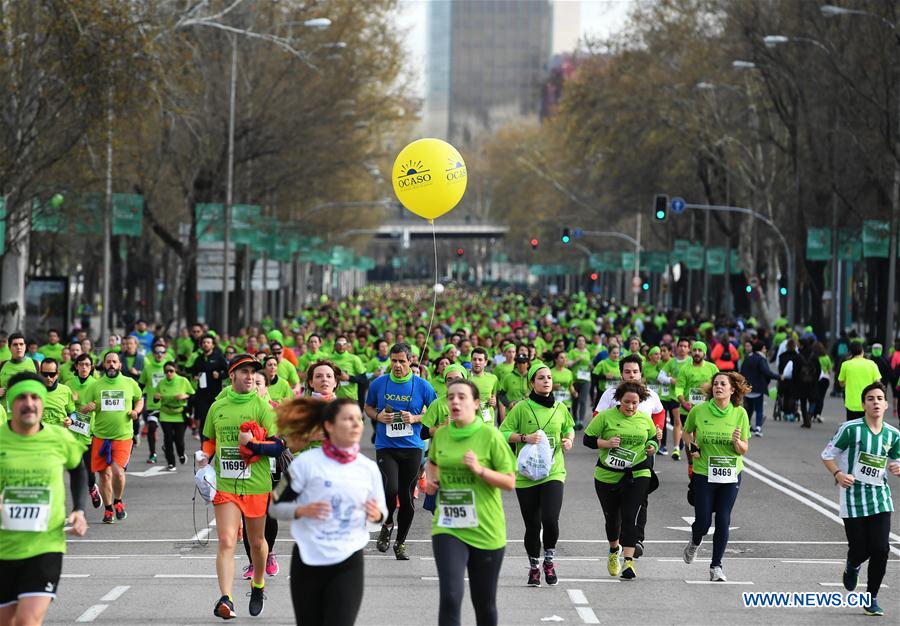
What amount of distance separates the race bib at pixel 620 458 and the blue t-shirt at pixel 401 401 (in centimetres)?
184

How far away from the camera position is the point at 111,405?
15469 mm

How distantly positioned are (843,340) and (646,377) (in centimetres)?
1799

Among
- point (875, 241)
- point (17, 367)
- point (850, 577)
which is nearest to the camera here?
point (850, 577)

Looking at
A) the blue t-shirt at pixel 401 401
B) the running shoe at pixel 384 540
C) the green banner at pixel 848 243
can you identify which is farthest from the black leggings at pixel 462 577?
the green banner at pixel 848 243

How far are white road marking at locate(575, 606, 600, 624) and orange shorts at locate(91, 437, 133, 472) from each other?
19.8 ft

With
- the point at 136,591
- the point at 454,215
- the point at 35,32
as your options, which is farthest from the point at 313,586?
the point at 454,215

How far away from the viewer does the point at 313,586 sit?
7.44 m

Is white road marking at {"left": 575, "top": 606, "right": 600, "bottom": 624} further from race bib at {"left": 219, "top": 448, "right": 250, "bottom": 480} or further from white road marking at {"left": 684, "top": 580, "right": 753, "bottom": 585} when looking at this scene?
race bib at {"left": 219, "top": 448, "right": 250, "bottom": 480}

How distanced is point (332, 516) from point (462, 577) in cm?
124

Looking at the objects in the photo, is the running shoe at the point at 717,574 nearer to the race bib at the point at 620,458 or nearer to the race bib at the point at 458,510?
the race bib at the point at 620,458

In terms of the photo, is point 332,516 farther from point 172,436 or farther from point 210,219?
point 210,219

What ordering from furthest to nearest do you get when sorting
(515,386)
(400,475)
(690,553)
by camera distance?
(515,386) < (400,475) < (690,553)

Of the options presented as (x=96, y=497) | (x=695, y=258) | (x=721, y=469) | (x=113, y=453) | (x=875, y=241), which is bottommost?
(x=96, y=497)

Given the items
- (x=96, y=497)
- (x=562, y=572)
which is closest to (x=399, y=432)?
(x=562, y=572)
